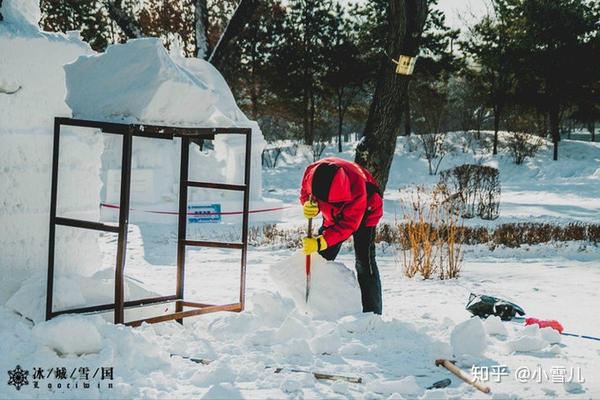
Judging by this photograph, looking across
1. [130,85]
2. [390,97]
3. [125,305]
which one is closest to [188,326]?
[125,305]

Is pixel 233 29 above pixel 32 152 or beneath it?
above

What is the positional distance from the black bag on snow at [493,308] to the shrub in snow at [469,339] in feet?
4.33

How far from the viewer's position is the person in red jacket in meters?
4.19

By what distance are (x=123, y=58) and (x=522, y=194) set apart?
1698cm

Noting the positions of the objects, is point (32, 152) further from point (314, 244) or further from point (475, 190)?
point (475, 190)

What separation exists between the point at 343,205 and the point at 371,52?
79.9ft

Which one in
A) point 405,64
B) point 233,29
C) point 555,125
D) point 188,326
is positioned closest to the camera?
point 188,326

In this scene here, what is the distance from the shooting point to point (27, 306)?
3.72 meters

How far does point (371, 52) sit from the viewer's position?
89.7ft

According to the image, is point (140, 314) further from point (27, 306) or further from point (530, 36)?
Result: point (530, 36)

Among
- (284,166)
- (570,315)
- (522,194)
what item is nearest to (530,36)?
(522,194)

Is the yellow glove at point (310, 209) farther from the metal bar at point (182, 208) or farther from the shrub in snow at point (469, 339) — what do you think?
the shrub in snow at point (469, 339)

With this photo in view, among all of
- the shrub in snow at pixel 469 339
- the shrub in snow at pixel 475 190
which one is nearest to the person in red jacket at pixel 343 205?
the shrub in snow at pixel 469 339

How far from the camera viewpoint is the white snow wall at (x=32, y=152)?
3.86 meters
